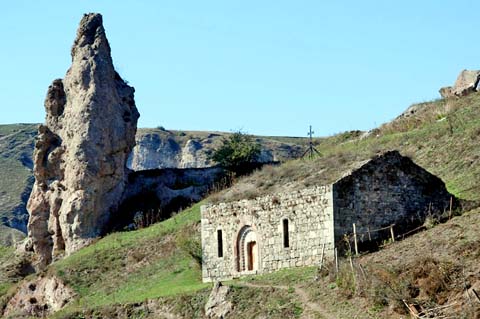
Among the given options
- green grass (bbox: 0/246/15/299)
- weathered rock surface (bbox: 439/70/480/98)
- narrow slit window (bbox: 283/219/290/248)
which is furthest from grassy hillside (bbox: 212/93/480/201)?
green grass (bbox: 0/246/15/299)

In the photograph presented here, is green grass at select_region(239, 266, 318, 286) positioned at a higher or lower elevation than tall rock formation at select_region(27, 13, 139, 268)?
lower

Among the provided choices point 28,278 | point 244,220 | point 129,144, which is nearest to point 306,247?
point 244,220

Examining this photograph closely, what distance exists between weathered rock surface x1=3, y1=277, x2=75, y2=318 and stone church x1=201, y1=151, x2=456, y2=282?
1062cm

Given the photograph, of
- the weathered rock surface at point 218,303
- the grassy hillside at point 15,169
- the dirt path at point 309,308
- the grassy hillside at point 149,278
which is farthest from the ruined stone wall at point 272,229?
the grassy hillside at point 15,169

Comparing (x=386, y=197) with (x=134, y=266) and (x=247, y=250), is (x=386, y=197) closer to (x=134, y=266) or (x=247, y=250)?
(x=247, y=250)

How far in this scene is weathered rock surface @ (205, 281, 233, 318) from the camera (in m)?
38.1

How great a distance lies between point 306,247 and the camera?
4009 cm

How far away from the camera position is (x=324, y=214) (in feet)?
130

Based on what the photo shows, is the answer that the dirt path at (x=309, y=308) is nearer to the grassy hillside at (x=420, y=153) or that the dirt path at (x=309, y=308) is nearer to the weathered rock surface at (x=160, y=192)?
the grassy hillside at (x=420, y=153)

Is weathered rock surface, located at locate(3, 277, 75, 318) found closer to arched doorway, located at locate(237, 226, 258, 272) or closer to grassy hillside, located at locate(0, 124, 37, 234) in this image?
arched doorway, located at locate(237, 226, 258, 272)

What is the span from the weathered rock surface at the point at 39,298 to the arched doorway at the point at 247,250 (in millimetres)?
10509

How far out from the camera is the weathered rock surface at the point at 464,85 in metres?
63.3

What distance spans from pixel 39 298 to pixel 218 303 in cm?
1656

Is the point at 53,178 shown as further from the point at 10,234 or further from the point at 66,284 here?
the point at 10,234
